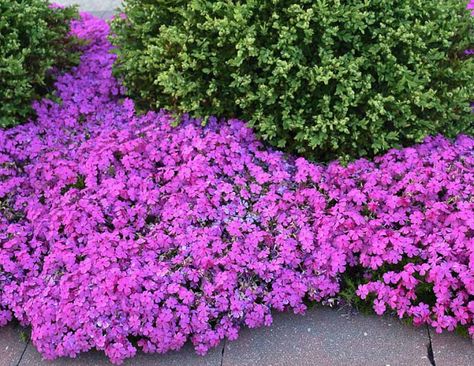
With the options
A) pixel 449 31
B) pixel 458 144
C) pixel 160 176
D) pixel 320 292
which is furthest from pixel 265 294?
pixel 449 31

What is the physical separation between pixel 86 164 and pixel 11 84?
84cm

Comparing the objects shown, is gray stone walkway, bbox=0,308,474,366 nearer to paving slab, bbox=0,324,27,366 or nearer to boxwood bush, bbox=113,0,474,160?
paving slab, bbox=0,324,27,366

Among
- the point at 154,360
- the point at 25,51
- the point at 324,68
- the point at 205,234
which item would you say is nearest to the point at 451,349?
the point at 205,234

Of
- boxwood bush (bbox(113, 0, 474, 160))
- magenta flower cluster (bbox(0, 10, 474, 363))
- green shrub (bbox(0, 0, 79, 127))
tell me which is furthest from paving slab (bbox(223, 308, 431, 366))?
green shrub (bbox(0, 0, 79, 127))

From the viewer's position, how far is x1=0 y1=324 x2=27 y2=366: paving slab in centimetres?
332

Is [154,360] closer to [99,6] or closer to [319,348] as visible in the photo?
[319,348]

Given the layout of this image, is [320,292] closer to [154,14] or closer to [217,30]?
[217,30]

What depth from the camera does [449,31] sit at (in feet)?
12.9

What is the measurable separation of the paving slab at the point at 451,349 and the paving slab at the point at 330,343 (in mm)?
53

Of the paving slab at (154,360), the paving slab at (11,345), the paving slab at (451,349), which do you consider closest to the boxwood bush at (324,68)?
the paving slab at (451,349)

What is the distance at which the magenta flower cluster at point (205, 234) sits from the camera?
318 cm

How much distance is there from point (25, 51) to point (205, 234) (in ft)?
6.38

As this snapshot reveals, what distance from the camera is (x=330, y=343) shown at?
129 inches

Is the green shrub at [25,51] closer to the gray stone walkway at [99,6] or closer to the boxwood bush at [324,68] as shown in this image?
the boxwood bush at [324,68]
